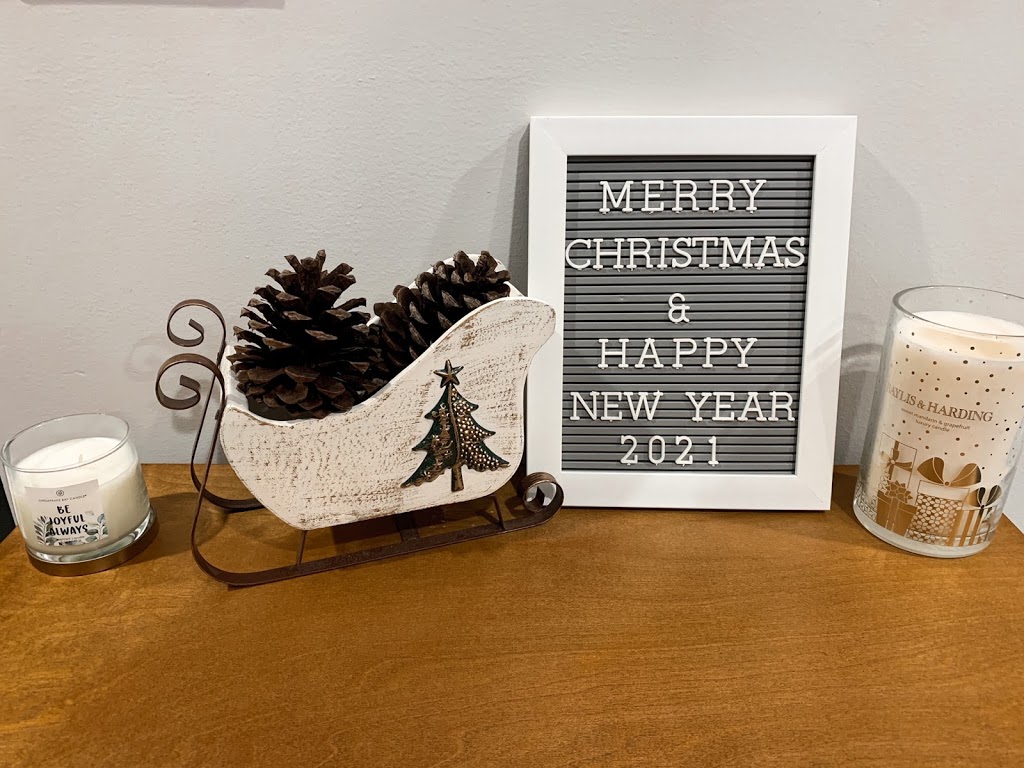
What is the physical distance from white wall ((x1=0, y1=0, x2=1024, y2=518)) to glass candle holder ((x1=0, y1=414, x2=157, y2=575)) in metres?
0.15

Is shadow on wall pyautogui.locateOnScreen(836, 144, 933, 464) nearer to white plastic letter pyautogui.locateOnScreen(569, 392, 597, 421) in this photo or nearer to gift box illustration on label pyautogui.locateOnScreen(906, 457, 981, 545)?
gift box illustration on label pyautogui.locateOnScreen(906, 457, 981, 545)

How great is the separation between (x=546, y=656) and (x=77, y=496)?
427 mm

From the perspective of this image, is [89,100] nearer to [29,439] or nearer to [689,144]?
[29,439]

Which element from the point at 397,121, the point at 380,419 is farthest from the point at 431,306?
the point at 397,121

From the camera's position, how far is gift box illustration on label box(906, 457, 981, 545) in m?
0.66

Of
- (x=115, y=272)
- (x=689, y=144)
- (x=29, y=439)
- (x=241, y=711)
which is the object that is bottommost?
(x=241, y=711)

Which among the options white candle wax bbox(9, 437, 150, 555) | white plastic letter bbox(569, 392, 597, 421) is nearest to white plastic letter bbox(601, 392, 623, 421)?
white plastic letter bbox(569, 392, 597, 421)

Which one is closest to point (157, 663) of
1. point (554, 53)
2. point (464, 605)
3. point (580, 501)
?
point (464, 605)

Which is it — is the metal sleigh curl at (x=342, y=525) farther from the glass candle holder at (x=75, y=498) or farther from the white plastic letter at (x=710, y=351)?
the white plastic letter at (x=710, y=351)

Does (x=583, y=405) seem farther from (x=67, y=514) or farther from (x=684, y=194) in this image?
(x=67, y=514)

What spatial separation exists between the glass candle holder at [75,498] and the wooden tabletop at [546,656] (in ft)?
0.07

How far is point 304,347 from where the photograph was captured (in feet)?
1.97

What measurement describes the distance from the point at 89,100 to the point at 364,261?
30 centimetres

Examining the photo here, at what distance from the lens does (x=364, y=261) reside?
76cm
